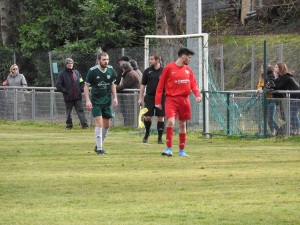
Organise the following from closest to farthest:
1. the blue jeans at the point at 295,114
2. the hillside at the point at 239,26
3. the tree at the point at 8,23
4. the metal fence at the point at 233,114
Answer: the blue jeans at the point at 295,114 < the metal fence at the point at 233,114 < the hillside at the point at 239,26 < the tree at the point at 8,23

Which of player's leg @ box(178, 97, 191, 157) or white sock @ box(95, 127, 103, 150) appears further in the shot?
white sock @ box(95, 127, 103, 150)

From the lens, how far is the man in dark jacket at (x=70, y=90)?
86.4ft

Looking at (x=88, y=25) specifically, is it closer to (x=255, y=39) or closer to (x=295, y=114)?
(x=255, y=39)

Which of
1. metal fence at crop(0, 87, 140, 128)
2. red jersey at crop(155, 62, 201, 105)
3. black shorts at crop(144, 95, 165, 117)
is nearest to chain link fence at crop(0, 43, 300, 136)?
metal fence at crop(0, 87, 140, 128)

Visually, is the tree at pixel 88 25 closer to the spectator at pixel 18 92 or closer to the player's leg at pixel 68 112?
the spectator at pixel 18 92

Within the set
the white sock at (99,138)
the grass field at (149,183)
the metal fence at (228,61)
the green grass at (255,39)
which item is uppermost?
the green grass at (255,39)

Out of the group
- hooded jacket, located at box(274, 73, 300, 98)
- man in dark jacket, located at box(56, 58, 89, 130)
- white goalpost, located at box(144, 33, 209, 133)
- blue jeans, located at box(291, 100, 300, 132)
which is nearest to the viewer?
blue jeans, located at box(291, 100, 300, 132)

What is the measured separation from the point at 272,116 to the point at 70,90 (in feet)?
22.9

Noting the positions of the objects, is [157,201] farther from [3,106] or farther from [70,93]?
[3,106]

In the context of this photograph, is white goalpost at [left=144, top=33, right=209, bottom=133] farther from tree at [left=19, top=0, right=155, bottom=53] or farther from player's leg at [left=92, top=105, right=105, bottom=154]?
tree at [left=19, top=0, right=155, bottom=53]

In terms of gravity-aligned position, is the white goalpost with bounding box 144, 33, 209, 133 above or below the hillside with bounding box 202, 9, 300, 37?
below

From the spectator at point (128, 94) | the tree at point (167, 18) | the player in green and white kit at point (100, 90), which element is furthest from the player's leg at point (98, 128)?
the tree at point (167, 18)

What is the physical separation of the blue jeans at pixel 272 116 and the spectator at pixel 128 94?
5.42 meters

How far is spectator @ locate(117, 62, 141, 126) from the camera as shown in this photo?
85.0 feet
